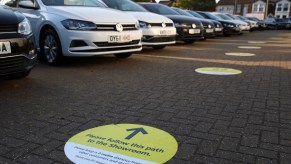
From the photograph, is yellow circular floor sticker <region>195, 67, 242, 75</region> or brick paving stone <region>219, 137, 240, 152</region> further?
yellow circular floor sticker <region>195, 67, 242, 75</region>

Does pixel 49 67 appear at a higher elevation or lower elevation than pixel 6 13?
lower

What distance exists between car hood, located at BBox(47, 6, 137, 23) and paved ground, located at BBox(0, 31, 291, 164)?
1.05 metres

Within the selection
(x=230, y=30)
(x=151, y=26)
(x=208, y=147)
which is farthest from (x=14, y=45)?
(x=230, y=30)

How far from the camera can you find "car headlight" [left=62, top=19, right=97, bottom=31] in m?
5.89

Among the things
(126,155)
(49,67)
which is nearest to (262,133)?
(126,155)

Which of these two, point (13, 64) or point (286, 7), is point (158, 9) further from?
point (286, 7)

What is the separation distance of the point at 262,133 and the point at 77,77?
137 inches

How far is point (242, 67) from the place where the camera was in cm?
671

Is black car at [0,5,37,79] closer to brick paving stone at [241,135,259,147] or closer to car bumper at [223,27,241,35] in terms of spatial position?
brick paving stone at [241,135,259,147]

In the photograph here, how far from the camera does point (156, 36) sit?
834cm

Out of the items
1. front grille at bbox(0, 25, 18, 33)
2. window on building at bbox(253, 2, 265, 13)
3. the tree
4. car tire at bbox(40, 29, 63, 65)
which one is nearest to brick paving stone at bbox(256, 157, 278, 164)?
front grille at bbox(0, 25, 18, 33)

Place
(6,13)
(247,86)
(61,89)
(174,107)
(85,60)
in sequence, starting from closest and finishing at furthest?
(174,107), (6,13), (61,89), (247,86), (85,60)

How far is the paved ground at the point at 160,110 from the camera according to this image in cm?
258

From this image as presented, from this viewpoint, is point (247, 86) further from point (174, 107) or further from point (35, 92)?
point (35, 92)
